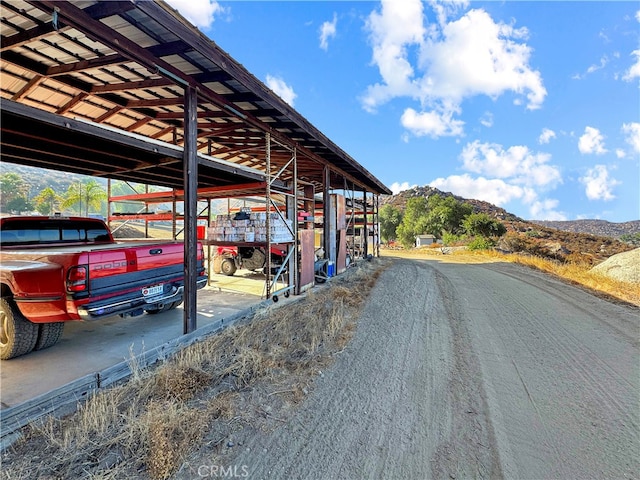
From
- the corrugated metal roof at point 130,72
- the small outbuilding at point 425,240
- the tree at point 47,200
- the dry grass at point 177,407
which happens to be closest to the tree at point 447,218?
the small outbuilding at point 425,240

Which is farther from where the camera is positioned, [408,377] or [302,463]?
[408,377]

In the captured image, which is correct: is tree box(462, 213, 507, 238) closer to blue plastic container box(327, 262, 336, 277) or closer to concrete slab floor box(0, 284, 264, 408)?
blue plastic container box(327, 262, 336, 277)

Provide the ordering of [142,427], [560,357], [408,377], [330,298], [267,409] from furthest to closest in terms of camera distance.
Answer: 1. [330,298]
2. [560,357]
3. [408,377]
4. [267,409]
5. [142,427]

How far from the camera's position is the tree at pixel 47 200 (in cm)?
2684

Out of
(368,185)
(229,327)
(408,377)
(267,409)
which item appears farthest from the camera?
(368,185)

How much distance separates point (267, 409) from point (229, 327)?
220 centimetres

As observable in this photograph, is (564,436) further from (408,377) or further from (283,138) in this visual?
(283,138)

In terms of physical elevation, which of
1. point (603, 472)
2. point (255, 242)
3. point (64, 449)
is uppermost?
point (255, 242)

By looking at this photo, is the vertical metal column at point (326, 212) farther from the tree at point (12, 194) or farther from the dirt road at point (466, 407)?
the tree at point (12, 194)

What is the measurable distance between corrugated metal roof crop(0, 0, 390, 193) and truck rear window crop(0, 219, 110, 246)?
166 centimetres

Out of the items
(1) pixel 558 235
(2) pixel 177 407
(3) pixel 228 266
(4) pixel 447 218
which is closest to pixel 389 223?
(4) pixel 447 218

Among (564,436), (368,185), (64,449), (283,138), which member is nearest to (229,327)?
(64,449)

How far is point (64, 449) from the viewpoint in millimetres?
2240

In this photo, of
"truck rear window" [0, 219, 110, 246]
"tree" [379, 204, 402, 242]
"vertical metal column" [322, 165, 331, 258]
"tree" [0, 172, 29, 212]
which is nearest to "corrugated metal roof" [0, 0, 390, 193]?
"truck rear window" [0, 219, 110, 246]
